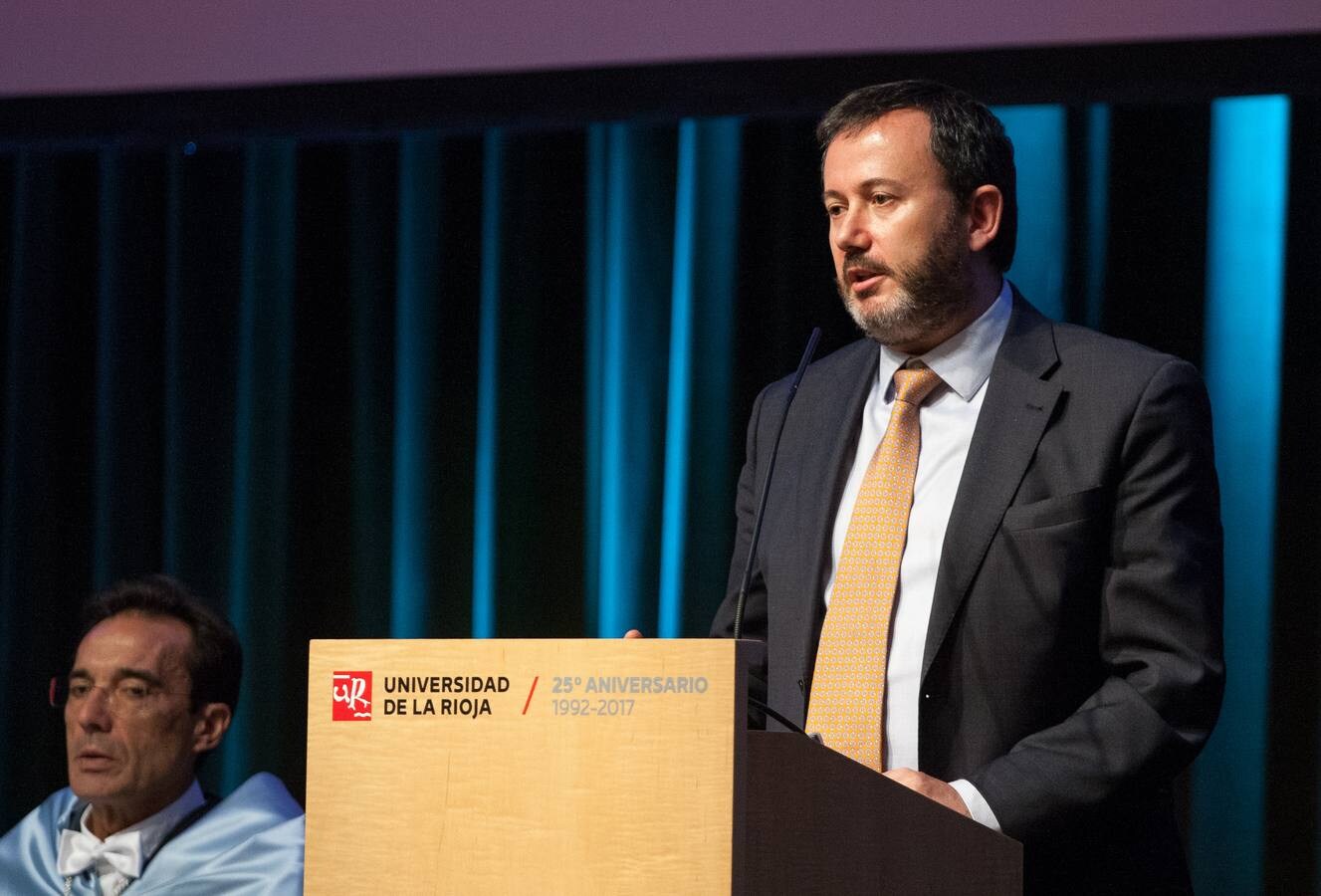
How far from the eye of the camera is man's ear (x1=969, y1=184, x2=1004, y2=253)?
6.98 feet

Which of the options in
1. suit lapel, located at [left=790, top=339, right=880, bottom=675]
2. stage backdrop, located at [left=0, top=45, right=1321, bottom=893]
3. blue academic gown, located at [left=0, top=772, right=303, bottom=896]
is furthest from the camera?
stage backdrop, located at [left=0, top=45, right=1321, bottom=893]

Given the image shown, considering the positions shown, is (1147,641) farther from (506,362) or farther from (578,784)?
(506,362)

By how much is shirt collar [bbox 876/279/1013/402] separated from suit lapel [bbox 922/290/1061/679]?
50 mm

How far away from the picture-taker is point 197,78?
342 centimetres

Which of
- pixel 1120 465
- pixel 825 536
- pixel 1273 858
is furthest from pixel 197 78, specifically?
pixel 1273 858

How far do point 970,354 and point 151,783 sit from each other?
1654mm

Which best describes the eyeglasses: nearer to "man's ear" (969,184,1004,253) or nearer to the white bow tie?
the white bow tie

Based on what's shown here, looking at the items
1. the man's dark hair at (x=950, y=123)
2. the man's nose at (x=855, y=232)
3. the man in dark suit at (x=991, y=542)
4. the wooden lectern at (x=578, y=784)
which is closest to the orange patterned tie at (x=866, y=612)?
the man in dark suit at (x=991, y=542)

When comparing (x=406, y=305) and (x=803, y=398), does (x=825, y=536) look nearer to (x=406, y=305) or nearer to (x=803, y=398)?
(x=803, y=398)

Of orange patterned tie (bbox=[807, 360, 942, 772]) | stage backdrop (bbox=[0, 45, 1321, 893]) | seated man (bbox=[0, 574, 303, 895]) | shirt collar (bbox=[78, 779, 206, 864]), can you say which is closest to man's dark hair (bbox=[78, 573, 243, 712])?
seated man (bbox=[0, 574, 303, 895])

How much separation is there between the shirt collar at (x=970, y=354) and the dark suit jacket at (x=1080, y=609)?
0.06 meters

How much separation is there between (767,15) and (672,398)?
80cm

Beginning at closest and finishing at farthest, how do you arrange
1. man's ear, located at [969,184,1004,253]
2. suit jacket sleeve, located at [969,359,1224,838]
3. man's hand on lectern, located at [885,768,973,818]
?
man's hand on lectern, located at [885,768,973,818] → suit jacket sleeve, located at [969,359,1224,838] → man's ear, located at [969,184,1004,253]

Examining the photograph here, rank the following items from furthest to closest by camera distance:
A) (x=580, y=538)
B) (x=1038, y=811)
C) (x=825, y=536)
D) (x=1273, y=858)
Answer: (x=580, y=538), (x=1273, y=858), (x=825, y=536), (x=1038, y=811)
